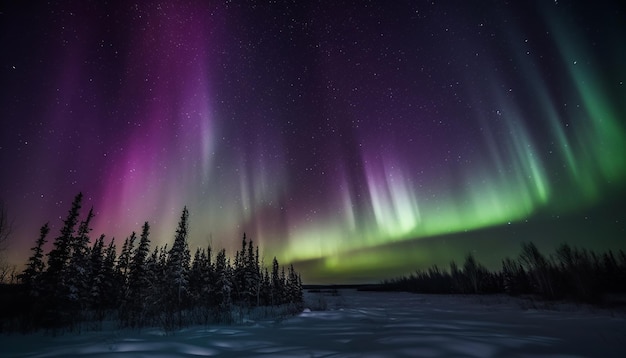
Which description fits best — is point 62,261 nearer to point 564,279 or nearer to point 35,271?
point 35,271

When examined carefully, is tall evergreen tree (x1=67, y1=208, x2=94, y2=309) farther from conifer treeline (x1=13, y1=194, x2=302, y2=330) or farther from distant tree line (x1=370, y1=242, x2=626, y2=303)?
distant tree line (x1=370, y1=242, x2=626, y2=303)

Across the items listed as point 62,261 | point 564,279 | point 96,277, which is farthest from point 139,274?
point 564,279

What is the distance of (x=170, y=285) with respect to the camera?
3222 centimetres

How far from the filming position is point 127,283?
39.7 m

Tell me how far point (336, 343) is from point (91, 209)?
37.3m

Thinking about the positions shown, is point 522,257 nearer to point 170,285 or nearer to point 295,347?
point 295,347

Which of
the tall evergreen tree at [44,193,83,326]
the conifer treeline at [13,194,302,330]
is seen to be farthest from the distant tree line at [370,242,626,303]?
the tall evergreen tree at [44,193,83,326]

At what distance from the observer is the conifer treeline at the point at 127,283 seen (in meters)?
20.2

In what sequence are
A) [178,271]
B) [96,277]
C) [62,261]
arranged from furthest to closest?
[96,277] → [178,271] → [62,261]

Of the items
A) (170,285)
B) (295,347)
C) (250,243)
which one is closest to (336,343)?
(295,347)

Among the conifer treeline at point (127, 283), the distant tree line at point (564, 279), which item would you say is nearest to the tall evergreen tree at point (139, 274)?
the conifer treeline at point (127, 283)

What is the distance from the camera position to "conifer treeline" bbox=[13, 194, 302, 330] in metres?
20.2

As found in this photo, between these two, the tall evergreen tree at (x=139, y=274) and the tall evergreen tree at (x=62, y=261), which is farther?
the tall evergreen tree at (x=139, y=274)

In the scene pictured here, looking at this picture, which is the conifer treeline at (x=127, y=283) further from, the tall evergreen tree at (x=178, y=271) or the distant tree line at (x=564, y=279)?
the distant tree line at (x=564, y=279)
